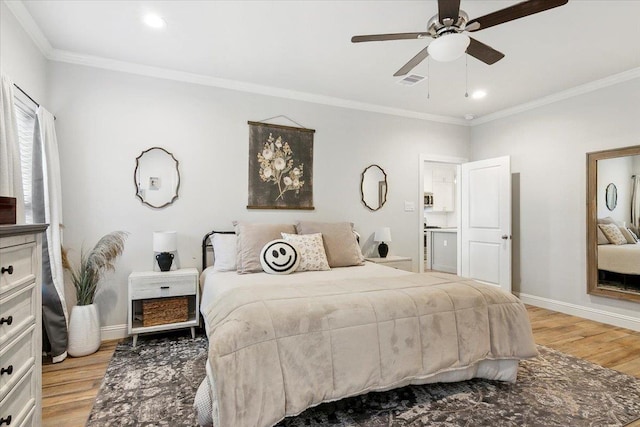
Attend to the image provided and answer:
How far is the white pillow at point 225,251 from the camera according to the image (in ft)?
10.8

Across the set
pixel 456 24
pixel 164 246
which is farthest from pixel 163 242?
pixel 456 24

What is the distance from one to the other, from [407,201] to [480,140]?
1664 mm

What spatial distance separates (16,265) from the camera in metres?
1.43

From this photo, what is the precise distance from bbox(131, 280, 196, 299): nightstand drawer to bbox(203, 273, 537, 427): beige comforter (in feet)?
3.61

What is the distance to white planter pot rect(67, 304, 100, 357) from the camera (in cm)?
290

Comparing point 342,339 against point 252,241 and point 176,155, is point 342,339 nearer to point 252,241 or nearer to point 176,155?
point 252,241

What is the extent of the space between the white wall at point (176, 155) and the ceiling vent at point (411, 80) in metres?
0.88

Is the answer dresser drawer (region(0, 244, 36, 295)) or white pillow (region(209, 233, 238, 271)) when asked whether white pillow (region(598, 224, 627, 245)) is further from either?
dresser drawer (region(0, 244, 36, 295))

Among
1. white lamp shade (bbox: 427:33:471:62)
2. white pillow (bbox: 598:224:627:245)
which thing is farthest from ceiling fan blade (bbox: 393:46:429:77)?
white pillow (bbox: 598:224:627:245)

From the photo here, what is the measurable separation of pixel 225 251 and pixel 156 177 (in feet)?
3.63

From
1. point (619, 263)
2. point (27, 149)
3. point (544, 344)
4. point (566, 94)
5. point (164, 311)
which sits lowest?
point (544, 344)

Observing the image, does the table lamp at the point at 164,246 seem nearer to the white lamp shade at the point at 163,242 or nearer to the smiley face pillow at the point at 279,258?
the white lamp shade at the point at 163,242

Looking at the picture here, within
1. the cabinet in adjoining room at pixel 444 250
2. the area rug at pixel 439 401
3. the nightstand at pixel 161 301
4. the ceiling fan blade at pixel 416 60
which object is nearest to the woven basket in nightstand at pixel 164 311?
the nightstand at pixel 161 301

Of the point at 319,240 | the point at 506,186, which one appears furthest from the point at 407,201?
the point at 319,240
